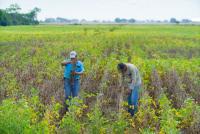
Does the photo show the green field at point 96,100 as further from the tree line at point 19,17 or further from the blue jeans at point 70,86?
the tree line at point 19,17

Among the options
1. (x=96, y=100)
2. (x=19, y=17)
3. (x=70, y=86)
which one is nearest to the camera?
(x=70, y=86)

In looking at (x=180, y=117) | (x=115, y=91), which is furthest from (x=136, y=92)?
(x=115, y=91)

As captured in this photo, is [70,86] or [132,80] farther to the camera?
[70,86]

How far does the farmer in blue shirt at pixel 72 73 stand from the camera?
Answer: 33.8 feet

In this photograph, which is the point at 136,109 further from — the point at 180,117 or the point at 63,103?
the point at 63,103

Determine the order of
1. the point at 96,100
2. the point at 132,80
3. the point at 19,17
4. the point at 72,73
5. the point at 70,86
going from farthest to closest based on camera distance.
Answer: the point at 19,17
the point at 96,100
the point at 70,86
the point at 72,73
the point at 132,80

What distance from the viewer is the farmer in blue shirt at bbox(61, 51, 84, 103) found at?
406 inches

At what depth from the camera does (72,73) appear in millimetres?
10383

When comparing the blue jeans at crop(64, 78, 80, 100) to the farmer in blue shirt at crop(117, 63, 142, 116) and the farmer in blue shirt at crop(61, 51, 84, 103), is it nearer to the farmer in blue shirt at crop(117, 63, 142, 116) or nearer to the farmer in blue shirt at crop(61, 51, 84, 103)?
the farmer in blue shirt at crop(61, 51, 84, 103)

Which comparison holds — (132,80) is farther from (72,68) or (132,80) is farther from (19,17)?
(19,17)

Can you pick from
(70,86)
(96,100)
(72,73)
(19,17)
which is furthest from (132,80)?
(19,17)

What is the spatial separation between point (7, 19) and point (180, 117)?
70.1m

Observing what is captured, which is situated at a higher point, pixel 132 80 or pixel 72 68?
pixel 72 68

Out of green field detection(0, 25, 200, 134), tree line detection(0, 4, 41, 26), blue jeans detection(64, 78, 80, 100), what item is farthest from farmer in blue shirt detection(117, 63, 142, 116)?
tree line detection(0, 4, 41, 26)
